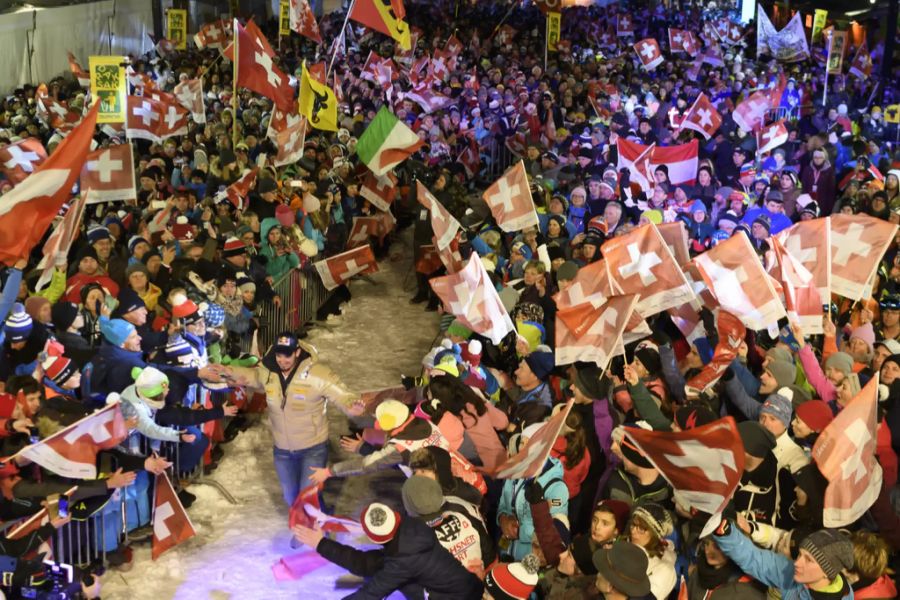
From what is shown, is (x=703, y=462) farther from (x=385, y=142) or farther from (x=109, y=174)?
(x=385, y=142)

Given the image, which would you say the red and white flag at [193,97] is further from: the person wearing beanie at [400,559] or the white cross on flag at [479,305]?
the person wearing beanie at [400,559]

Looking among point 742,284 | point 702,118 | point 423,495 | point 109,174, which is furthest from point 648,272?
point 702,118

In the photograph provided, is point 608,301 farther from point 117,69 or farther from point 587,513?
point 117,69

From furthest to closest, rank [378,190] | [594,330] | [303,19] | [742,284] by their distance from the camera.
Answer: [303,19] < [378,190] < [742,284] < [594,330]

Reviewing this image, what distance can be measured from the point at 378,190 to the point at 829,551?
10903mm

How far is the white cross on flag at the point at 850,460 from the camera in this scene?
5.50m

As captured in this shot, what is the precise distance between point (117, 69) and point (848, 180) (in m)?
11.5

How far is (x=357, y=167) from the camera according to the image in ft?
54.4

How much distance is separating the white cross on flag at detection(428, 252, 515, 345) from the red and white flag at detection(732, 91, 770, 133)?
10090 millimetres

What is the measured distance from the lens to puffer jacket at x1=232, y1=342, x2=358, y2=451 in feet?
25.0

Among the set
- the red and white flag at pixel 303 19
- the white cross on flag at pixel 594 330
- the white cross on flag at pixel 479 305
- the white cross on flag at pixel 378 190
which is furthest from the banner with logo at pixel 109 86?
the white cross on flag at pixel 594 330

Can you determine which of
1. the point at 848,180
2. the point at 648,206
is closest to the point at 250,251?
the point at 648,206

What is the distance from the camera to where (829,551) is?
483cm

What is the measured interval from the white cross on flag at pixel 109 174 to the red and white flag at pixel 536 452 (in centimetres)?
687
